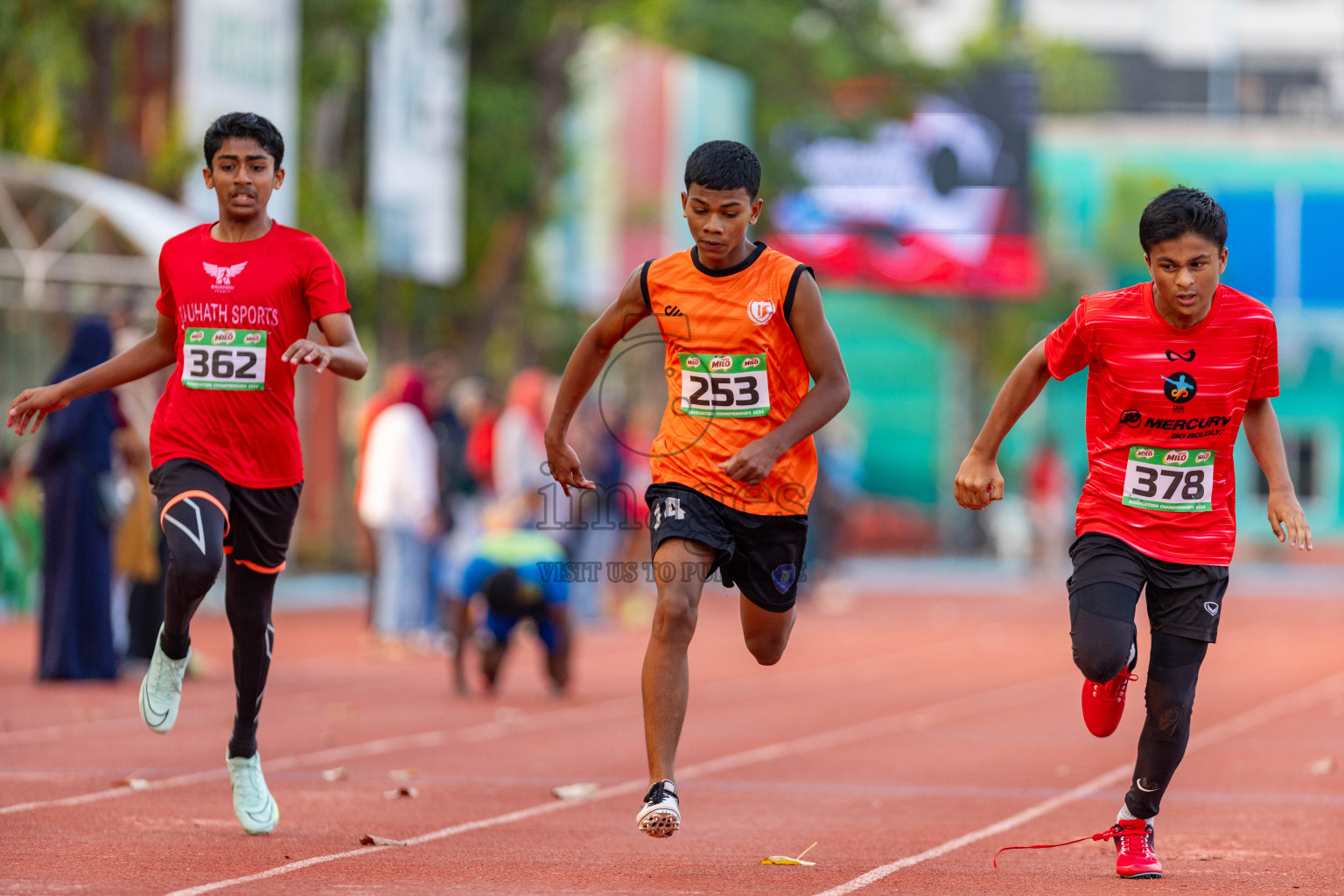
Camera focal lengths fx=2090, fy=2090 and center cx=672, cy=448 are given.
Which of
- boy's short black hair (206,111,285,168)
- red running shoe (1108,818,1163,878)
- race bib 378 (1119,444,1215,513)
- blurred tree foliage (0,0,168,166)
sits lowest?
red running shoe (1108,818,1163,878)

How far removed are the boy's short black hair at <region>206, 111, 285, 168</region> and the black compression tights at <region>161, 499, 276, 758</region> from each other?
3.92 feet

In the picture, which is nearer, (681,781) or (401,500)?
(681,781)

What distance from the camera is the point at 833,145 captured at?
124 ft

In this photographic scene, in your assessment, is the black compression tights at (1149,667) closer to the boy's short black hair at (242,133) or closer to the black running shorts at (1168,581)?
the black running shorts at (1168,581)

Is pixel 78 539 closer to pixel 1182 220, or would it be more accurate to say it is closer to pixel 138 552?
pixel 138 552

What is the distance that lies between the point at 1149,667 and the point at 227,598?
3.08 metres

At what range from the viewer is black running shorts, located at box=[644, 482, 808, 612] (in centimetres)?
673

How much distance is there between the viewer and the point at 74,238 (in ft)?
66.6

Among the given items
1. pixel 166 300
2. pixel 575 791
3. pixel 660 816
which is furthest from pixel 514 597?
pixel 660 816

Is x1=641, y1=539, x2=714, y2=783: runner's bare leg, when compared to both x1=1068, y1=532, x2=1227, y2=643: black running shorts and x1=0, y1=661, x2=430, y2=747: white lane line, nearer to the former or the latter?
x1=1068, y1=532, x2=1227, y2=643: black running shorts

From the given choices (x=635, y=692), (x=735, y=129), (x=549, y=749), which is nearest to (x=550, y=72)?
(x=735, y=129)

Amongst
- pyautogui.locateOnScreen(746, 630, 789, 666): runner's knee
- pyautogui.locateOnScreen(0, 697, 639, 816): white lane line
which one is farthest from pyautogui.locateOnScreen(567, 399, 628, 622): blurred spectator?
pyautogui.locateOnScreen(746, 630, 789, 666): runner's knee

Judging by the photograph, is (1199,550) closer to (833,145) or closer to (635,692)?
(635,692)

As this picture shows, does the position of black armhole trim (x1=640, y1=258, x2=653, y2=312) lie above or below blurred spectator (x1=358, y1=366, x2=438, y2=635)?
above
